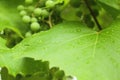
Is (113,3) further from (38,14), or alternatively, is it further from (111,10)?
(38,14)

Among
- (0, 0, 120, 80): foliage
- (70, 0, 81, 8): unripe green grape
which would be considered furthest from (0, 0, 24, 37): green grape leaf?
(70, 0, 81, 8): unripe green grape

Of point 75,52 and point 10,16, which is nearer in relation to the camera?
point 75,52

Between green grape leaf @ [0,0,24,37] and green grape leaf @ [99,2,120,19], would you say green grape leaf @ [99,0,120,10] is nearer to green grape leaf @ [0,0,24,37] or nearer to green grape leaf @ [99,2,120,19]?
green grape leaf @ [99,2,120,19]

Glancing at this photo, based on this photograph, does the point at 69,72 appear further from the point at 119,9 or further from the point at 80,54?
the point at 119,9

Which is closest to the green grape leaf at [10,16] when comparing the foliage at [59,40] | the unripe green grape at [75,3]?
the foliage at [59,40]

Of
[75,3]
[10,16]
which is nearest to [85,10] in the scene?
[75,3]

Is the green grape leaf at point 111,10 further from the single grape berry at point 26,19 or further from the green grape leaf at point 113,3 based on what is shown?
the single grape berry at point 26,19
